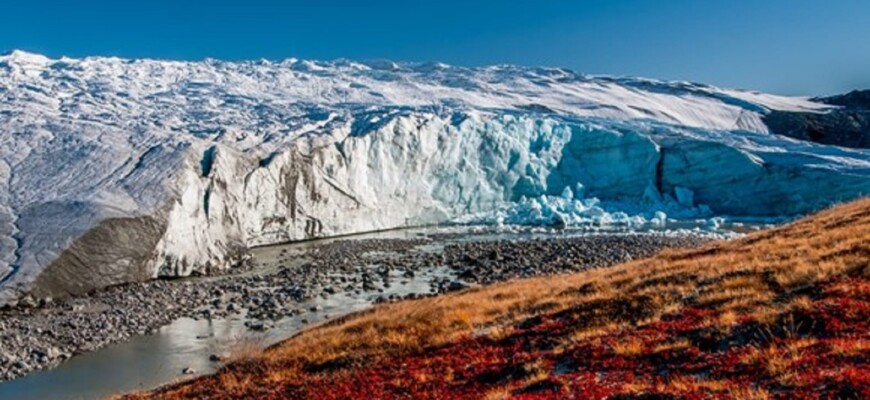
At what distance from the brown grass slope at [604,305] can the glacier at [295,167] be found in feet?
51.5

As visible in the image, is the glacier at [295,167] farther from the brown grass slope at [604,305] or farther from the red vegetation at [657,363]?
the red vegetation at [657,363]

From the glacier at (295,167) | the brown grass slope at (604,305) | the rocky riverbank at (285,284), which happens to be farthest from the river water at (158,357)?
the glacier at (295,167)

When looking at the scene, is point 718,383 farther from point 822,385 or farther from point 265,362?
point 265,362

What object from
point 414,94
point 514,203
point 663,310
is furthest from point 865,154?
point 663,310

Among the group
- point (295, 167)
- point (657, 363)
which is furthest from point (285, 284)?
point (657, 363)

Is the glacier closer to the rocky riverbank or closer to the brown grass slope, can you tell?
the rocky riverbank

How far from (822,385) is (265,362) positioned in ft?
36.1

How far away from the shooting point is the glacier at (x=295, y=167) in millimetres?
30188

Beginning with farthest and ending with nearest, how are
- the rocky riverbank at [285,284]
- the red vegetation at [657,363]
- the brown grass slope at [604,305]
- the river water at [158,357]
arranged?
1. the rocky riverbank at [285,284]
2. the river water at [158,357]
3. the brown grass slope at [604,305]
4. the red vegetation at [657,363]

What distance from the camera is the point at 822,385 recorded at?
6527 millimetres

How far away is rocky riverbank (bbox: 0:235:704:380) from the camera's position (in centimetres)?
2091

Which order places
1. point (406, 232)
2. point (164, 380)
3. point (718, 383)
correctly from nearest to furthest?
point (718, 383), point (164, 380), point (406, 232)

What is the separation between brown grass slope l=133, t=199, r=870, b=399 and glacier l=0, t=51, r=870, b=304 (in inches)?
618

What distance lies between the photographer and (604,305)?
12.5 m
